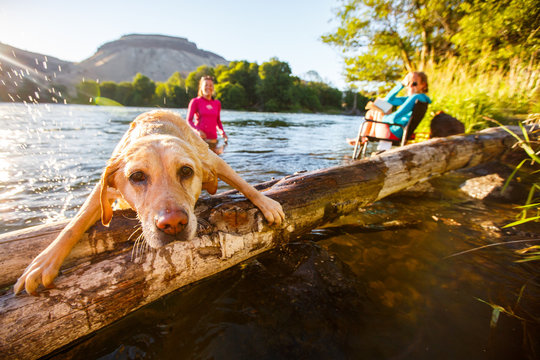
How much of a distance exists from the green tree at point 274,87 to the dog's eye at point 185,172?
66349 mm

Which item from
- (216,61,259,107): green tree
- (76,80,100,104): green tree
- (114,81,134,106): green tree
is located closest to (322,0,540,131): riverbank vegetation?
(216,61,259,107): green tree

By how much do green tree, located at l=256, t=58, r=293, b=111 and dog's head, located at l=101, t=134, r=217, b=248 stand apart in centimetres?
6635

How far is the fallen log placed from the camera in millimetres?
1307

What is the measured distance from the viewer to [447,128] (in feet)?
17.9

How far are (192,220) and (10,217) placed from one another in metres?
4.14

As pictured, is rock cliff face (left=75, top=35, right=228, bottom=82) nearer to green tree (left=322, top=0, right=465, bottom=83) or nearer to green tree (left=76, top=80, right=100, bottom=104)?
green tree (left=76, top=80, right=100, bottom=104)

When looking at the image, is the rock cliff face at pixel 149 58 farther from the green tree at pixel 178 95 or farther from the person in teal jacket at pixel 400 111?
the person in teal jacket at pixel 400 111

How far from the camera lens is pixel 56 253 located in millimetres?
1523

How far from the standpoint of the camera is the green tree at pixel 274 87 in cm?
6844

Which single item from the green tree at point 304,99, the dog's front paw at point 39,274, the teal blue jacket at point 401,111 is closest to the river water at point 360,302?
the dog's front paw at point 39,274

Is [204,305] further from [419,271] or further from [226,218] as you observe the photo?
[419,271]

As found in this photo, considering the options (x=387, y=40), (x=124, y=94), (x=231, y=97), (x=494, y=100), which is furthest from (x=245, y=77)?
(x=494, y=100)

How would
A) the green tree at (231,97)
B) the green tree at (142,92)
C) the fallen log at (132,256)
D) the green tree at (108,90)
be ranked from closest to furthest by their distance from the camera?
the fallen log at (132,256) → the green tree at (231,97) → the green tree at (142,92) → the green tree at (108,90)

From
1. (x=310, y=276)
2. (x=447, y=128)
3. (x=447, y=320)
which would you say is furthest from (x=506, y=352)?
(x=447, y=128)
